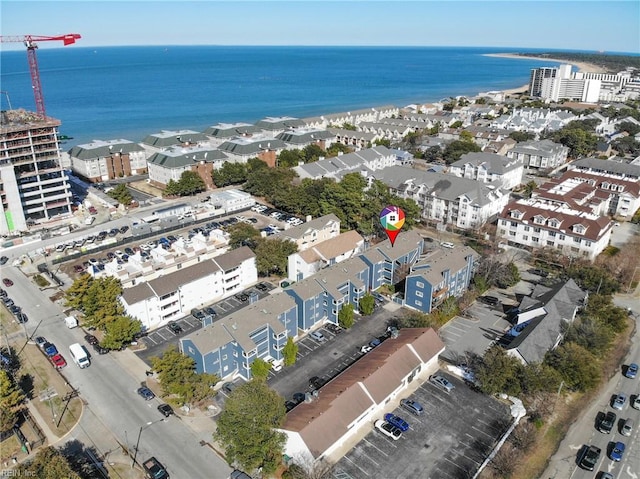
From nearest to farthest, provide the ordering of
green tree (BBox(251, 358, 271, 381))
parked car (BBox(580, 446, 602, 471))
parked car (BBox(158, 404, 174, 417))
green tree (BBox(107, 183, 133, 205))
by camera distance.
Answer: parked car (BBox(580, 446, 602, 471))
parked car (BBox(158, 404, 174, 417))
green tree (BBox(251, 358, 271, 381))
green tree (BBox(107, 183, 133, 205))

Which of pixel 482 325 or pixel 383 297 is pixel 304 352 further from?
pixel 482 325

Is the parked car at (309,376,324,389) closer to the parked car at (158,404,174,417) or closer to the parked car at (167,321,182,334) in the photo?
the parked car at (158,404,174,417)

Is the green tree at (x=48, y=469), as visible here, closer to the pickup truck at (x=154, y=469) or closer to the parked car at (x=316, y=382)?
the pickup truck at (x=154, y=469)

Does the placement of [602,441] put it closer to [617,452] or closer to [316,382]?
[617,452]

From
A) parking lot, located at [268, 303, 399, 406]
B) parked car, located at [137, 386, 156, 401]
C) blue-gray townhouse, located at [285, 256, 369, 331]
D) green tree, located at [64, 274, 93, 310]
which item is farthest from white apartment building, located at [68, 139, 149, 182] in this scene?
parking lot, located at [268, 303, 399, 406]

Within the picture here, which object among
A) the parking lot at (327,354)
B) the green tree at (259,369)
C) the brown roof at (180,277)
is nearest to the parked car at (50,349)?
the brown roof at (180,277)

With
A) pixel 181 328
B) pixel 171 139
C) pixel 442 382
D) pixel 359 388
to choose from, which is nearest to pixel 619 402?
pixel 442 382
